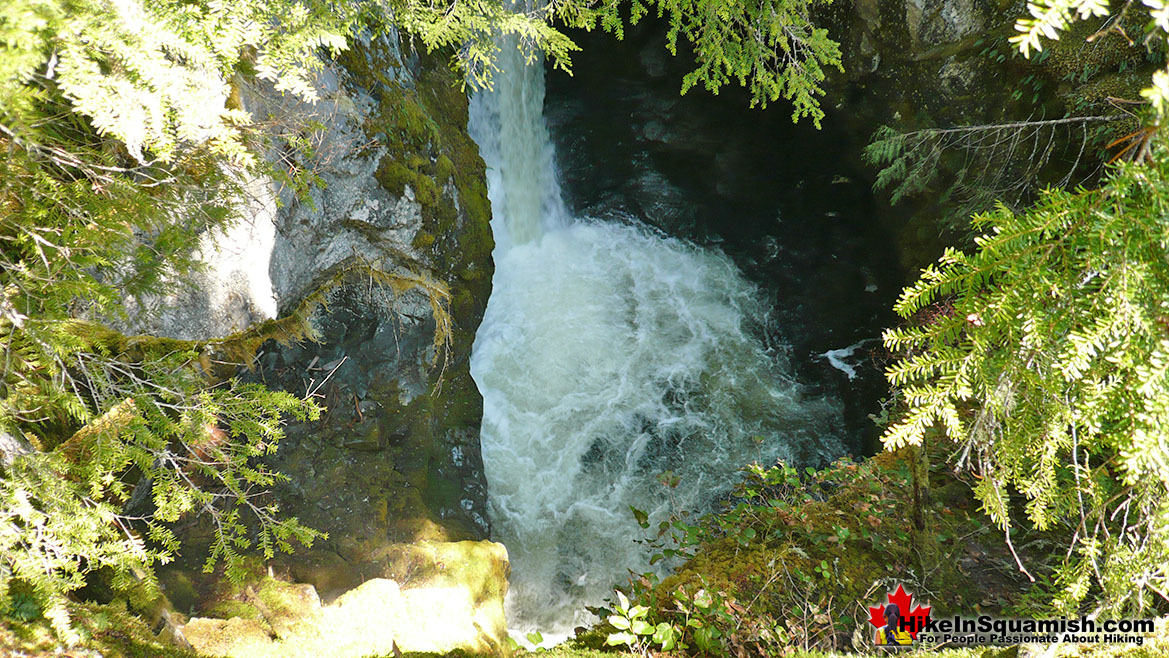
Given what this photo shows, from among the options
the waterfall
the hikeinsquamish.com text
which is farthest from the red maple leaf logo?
the waterfall

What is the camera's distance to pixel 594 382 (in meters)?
8.70

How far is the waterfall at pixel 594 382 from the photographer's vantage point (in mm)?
7270

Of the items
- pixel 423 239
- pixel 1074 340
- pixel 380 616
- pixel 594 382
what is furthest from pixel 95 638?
pixel 594 382

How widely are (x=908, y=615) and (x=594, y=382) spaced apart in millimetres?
5520

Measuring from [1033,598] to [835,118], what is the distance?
7846 millimetres

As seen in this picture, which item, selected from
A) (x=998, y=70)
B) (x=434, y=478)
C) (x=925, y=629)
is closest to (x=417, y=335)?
(x=434, y=478)

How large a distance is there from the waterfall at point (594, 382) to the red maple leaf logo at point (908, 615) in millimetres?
3102

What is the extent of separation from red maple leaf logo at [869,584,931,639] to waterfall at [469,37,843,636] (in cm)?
310

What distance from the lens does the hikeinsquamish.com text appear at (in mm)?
2549

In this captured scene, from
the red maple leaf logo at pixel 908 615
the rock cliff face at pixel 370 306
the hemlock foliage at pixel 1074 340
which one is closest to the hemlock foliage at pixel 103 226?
the rock cliff face at pixel 370 306

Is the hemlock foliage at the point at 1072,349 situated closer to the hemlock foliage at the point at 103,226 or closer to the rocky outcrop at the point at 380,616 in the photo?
the hemlock foliage at the point at 103,226

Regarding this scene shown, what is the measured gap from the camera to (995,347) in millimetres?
2172

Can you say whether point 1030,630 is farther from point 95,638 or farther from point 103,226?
point 103,226

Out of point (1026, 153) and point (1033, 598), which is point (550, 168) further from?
point (1033, 598)
